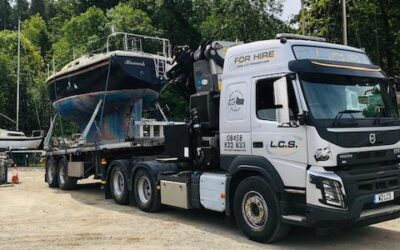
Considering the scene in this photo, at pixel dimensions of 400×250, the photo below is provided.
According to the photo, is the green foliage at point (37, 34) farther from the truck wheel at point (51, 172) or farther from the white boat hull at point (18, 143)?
the truck wheel at point (51, 172)

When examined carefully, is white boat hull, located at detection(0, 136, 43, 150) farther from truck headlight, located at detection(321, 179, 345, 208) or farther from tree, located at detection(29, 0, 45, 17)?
tree, located at detection(29, 0, 45, 17)

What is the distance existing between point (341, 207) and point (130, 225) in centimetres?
425

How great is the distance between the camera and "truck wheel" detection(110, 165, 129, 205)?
40.1ft

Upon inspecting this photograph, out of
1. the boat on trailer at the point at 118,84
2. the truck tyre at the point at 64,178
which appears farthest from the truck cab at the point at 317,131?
the truck tyre at the point at 64,178

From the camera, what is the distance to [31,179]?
20594mm

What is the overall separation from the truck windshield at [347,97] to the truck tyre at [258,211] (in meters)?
1.43

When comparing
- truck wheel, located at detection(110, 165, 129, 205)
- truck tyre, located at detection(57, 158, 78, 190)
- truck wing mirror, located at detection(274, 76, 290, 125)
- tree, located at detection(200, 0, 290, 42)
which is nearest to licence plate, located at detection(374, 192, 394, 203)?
truck wing mirror, located at detection(274, 76, 290, 125)

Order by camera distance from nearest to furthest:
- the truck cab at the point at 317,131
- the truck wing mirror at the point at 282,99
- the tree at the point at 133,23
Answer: the truck cab at the point at 317,131 < the truck wing mirror at the point at 282,99 < the tree at the point at 133,23

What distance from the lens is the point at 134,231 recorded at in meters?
9.16

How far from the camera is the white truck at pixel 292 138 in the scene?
7273 mm

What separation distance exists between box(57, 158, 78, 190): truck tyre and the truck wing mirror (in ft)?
31.4

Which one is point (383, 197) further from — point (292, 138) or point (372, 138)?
point (292, 138)

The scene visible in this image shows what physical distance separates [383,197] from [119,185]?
691 centimetres

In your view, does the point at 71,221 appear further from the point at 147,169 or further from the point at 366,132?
the point at 366,132
